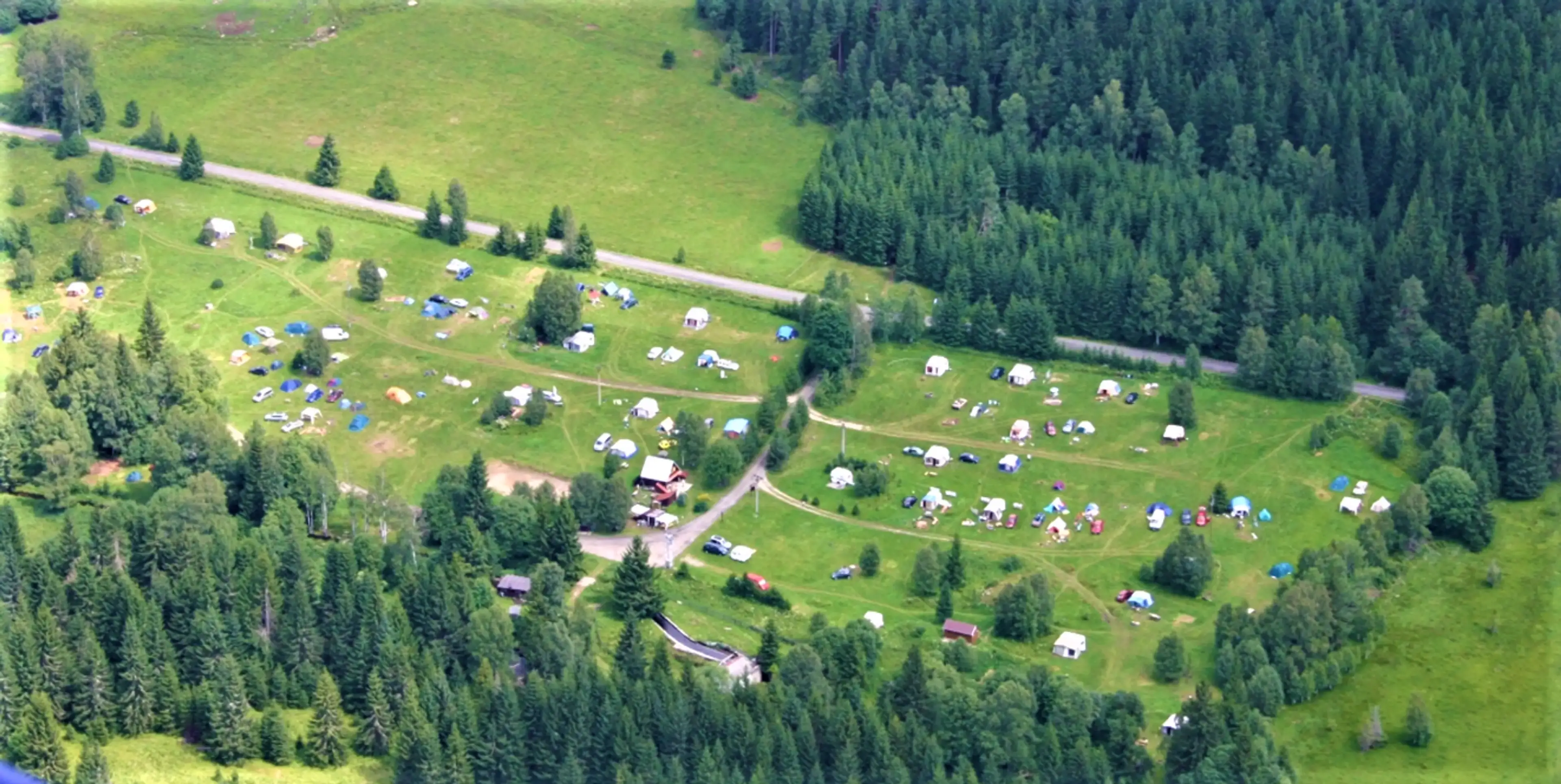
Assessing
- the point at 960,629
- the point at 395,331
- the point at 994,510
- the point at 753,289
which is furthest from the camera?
the point at 753,289

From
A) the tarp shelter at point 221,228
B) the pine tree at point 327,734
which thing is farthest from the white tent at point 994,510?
the tarp shelter at point 221,228

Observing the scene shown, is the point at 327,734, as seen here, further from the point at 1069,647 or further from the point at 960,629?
the point at 1069,647

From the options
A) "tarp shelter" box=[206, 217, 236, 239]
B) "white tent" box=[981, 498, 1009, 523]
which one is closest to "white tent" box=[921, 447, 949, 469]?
"white tent" box=[981, 498, 1009, 523]

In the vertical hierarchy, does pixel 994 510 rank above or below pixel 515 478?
above

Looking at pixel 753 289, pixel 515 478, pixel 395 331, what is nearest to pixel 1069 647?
pixel 515 478

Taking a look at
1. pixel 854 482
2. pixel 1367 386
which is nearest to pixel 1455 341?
pixel 1367 386

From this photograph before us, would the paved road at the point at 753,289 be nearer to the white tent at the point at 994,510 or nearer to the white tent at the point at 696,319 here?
the white tent at the point at 696,319

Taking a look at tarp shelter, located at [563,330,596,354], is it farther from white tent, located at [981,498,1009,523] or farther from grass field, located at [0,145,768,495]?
white tent, located at [981,498,1009,523]
